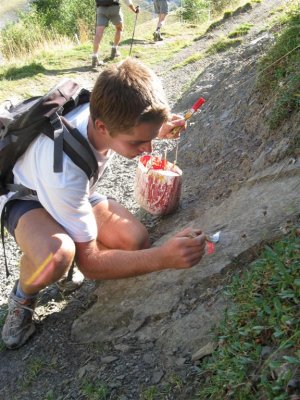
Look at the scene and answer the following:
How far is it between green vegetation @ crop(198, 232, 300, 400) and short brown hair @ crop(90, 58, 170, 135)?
3.28 ft

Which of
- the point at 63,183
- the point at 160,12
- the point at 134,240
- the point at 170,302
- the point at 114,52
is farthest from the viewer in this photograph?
the point at 160,12

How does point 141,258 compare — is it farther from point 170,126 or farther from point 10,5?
point 10,5

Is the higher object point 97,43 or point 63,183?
point 63,183

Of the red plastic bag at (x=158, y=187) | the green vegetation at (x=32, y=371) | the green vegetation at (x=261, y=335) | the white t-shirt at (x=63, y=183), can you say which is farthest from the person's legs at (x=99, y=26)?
the green vegetation at (x=261, y=335)

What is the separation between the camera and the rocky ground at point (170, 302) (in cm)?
258

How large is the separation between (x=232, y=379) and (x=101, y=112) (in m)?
1.56

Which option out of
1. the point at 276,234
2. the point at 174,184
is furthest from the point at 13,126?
the point at 276,234

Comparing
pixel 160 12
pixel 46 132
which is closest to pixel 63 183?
pixel 46 132

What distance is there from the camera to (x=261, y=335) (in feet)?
6.75

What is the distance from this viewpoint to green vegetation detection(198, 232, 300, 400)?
1.86m

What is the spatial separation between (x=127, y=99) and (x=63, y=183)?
1.92 feet

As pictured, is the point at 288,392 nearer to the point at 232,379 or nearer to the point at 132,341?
the point at 232,379

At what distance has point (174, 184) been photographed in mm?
3814

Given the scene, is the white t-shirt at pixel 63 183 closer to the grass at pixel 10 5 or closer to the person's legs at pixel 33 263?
the person's legs at pixel 33 263
